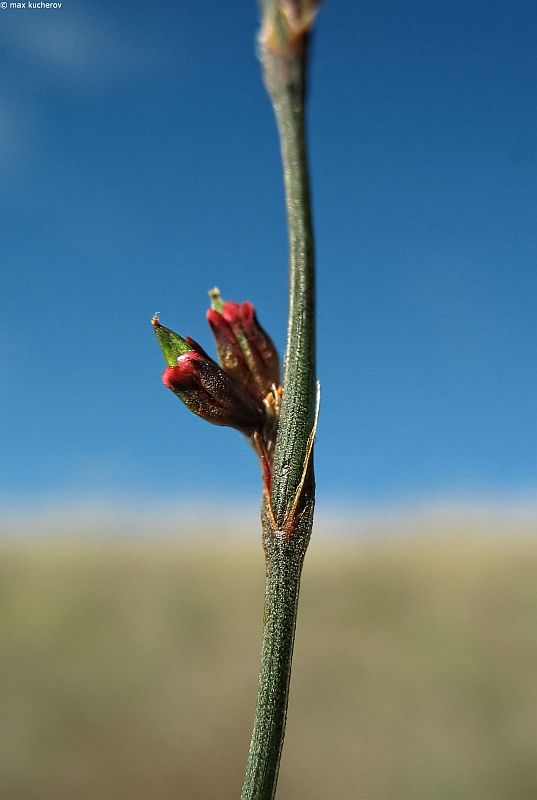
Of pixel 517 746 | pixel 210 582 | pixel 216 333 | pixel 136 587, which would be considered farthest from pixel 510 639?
pixel 216 333

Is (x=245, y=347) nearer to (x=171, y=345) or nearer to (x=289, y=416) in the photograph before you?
(x=171, y=345)

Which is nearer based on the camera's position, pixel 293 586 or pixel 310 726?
pixel 293 586

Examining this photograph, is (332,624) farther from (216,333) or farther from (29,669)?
(216,333)

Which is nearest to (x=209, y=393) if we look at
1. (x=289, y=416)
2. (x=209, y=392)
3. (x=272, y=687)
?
(x=209, y=392)

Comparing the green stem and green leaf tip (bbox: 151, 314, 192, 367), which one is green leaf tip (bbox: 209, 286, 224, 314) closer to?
green leaf tip (bbox: 151, 314, 192, 367)

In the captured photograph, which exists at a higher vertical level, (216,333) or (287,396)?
(216,333)

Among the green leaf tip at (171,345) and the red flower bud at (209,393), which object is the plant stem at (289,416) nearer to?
the red flower bud at (209,393)

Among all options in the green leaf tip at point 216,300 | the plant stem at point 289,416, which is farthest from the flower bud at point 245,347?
the plant stem at point 289,416
